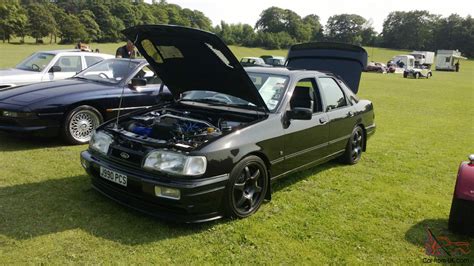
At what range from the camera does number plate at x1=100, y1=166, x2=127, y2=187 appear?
3603 mm

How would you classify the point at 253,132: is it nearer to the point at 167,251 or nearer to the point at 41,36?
the point at 167,251

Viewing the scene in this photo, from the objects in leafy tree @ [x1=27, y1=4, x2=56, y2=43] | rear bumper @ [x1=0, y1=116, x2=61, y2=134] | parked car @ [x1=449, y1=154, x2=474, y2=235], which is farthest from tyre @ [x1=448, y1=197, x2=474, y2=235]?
leafy tree @ [x1=27, y1=4, x2=56, y2=43]

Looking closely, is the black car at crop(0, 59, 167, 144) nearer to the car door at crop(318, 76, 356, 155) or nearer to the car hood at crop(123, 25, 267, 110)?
the car hood at crop(123, 25, 267, 110)

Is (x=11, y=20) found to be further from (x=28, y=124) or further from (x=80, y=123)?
(x=28, y=124)

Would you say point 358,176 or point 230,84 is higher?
point 230,84

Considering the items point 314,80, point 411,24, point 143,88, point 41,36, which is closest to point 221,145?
point 314,80

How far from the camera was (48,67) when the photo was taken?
29.0ft

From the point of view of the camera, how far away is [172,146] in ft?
11.3

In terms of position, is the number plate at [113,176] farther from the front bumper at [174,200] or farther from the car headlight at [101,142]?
the car headlight at [101,142]

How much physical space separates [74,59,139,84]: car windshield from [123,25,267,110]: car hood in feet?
7.34

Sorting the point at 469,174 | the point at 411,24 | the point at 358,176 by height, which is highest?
the point at 411,24

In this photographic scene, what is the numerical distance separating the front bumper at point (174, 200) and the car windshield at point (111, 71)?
3.52 m

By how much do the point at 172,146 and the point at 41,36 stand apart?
74.3 meters

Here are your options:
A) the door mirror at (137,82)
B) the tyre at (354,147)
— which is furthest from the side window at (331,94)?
the door mirror at (137,82)
